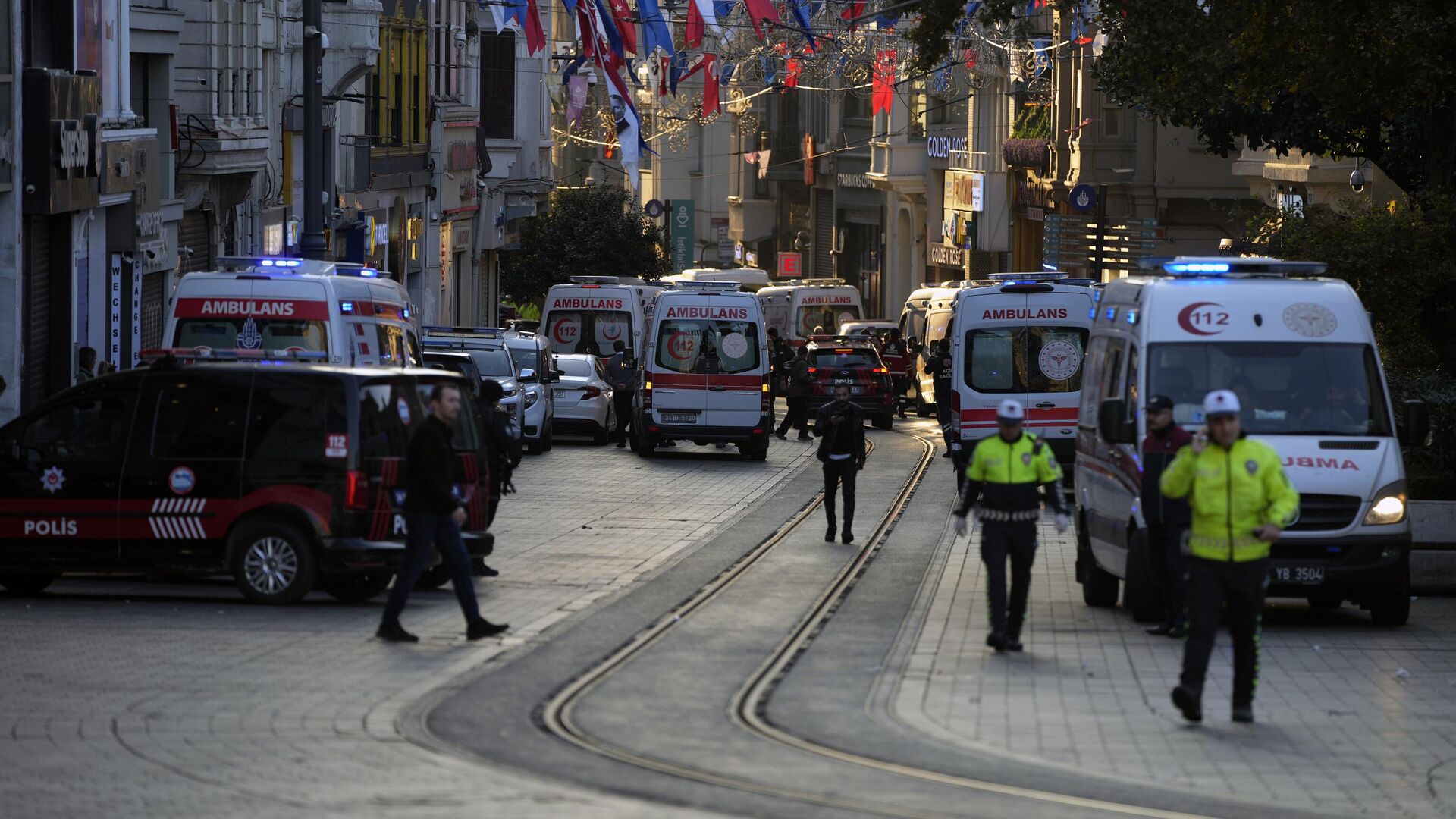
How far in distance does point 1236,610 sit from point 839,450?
10.5m

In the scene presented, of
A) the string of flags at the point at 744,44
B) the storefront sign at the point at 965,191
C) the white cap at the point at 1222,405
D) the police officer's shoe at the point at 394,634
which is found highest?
the string of flags at the point at 744,44

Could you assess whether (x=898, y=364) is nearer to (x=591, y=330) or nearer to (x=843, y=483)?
(x=591, y=330)

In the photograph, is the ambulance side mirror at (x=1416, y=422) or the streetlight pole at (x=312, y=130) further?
the streetlight pole at (x=312, y=130)

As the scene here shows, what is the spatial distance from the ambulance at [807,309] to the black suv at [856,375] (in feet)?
36.5

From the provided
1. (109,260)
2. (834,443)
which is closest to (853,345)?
(109,260)

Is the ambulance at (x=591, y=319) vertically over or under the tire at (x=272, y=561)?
over

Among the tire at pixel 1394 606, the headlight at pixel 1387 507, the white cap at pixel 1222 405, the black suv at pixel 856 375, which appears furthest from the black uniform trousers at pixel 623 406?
the white cap at pixel 1222 405

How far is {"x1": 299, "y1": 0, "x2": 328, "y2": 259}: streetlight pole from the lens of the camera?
27.0 metres

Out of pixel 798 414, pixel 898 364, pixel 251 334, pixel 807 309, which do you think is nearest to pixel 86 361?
pixel 251 334

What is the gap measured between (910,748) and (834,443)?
11451 mm

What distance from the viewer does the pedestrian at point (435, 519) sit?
13.9 meters

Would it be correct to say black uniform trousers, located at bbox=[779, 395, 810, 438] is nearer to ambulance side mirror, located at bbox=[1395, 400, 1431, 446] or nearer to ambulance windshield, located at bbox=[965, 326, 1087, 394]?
ambulance windshield, located at bbox=[965, 326, 1087, 394]

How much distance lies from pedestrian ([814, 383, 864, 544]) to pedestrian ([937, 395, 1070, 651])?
7.31 metres

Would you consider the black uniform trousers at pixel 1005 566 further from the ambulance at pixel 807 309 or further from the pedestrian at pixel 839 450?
the ambulance at pixel 807 309
